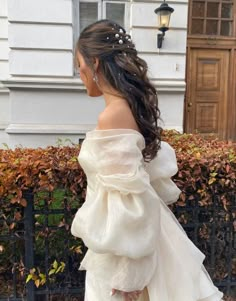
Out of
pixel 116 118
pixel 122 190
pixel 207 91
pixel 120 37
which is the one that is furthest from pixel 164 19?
pixel 122 190

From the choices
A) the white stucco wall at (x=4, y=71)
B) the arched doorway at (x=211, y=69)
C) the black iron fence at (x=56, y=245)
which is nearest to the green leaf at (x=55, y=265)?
the black iron fence at (x=56, y=245)

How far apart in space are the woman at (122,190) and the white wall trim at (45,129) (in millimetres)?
5275

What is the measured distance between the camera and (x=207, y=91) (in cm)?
795

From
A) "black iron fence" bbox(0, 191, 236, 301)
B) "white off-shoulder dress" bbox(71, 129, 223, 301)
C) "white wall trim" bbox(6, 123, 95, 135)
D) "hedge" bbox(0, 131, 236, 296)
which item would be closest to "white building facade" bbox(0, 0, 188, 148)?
"white wall trim" bbox(6, 123, 95, 135)

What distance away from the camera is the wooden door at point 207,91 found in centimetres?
788

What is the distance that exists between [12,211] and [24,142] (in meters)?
4.41

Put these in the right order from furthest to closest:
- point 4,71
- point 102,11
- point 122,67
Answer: point 4,71 < point 102,11 < point 122,67

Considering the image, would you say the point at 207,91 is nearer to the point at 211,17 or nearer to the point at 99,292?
the point at 211,17

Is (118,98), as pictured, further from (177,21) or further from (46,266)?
(177,21)

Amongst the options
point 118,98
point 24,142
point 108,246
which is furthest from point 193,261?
point 24,142

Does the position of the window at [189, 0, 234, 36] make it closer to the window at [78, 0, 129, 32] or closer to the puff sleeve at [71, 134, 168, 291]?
the window at [78, 0, 129, 32]

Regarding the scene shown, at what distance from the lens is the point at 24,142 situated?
22.0 feet

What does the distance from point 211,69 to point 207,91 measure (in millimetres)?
531

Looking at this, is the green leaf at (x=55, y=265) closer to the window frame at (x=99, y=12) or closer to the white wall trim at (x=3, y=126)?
the window frame at (x=99, y=12)
